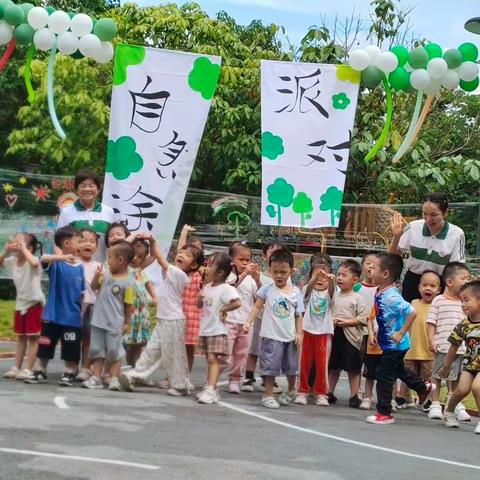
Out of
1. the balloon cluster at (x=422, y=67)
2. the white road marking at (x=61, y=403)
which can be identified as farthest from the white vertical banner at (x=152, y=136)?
the white road marking at (x=61, y=403)

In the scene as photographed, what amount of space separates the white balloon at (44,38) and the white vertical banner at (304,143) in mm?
2186

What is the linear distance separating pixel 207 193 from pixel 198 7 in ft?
23.0

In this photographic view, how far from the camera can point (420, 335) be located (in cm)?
961

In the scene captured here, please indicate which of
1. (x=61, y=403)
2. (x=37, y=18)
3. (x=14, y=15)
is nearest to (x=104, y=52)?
(x=37, y=18)

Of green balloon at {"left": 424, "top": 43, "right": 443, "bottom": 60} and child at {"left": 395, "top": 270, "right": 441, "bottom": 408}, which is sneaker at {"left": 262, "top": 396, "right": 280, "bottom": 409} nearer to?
child at {"left": 395, "top": 270, "right": 441, "bottom": 408}

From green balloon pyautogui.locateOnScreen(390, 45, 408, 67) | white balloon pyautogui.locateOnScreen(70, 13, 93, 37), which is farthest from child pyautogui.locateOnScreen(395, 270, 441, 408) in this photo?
white balloon pyautogui.locateOnScreen(70, 13, 93, 37)

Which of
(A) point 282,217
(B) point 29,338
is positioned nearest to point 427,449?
(A) point 282,217

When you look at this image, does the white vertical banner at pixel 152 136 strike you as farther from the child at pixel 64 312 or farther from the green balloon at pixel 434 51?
the green balloon at pixel 434 51

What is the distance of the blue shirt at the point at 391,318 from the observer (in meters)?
8.49

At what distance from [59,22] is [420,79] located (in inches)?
145

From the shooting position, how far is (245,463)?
6.03 metres

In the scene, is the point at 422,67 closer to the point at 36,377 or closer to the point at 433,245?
the point at 433,245

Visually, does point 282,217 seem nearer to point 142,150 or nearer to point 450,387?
point 142,150

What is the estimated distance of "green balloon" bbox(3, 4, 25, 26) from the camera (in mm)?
10211
